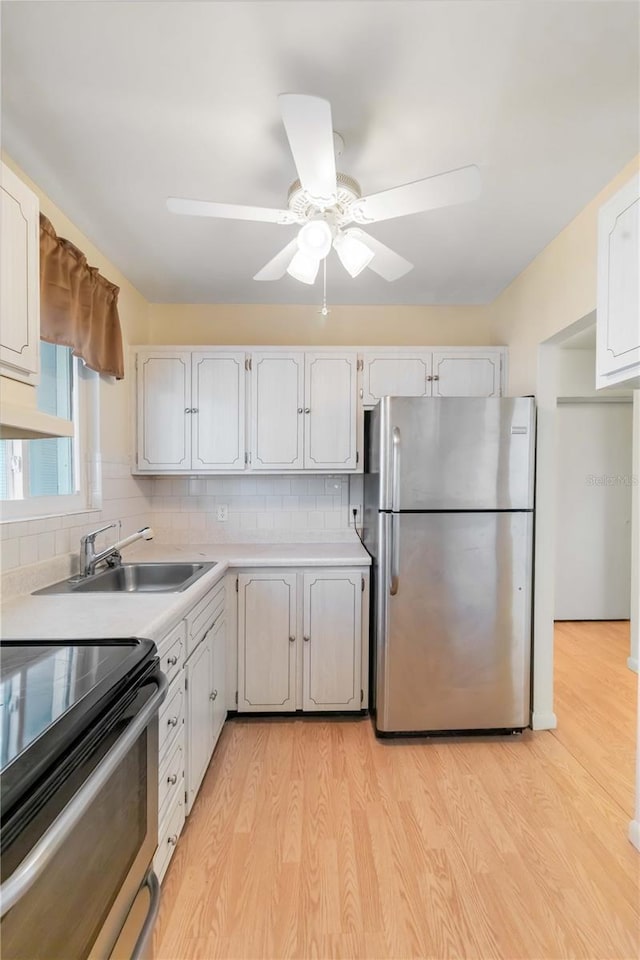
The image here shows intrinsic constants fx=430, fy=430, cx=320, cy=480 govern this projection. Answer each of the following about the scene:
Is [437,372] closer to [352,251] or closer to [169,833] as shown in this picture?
[352,251]

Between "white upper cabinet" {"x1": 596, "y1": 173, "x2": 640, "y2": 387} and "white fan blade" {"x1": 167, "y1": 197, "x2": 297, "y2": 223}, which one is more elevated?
"white fan blade" {"x1": 167, "y1": 197, "x2": 297, "y2": 223}

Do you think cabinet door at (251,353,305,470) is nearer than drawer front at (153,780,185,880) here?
No

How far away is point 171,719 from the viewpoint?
1.48 meters

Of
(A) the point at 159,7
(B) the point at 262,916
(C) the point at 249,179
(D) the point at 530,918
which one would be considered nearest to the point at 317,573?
(B) the point at 262,916

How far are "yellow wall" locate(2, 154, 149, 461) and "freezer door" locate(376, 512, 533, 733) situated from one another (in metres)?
1.62

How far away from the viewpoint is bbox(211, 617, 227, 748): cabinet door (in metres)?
2.10

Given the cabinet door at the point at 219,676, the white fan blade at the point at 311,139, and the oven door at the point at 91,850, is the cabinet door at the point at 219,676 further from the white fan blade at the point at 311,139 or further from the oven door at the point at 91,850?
the white fan blade at the point at 311,139

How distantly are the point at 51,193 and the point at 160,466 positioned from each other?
1.43 meters

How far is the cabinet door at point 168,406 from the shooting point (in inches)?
106

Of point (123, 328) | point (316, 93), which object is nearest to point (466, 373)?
point (316, 93)

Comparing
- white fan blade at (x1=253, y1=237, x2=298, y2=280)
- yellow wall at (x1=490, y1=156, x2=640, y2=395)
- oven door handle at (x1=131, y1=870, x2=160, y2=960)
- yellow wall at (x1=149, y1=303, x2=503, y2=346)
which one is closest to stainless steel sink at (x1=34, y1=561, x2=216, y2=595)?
oven door handle at (x1=131, y1=870, x2=160, y2=960)

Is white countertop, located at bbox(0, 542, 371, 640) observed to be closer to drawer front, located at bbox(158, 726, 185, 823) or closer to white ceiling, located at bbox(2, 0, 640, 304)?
drawer front, located at bbox(158, 726, 185, 823)

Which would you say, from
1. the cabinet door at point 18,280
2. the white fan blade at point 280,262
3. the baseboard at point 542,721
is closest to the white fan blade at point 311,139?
the white fan blade at point 280,262

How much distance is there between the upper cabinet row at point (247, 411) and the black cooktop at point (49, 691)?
1.63 m
